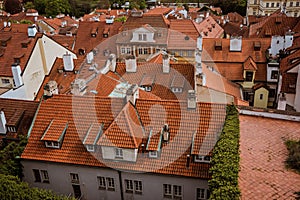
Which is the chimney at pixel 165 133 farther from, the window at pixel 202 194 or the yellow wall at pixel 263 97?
the yellow wall at pixel 263 97

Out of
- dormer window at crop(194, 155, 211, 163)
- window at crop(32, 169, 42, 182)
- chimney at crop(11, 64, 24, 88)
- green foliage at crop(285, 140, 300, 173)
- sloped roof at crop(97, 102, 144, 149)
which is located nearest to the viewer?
green foliage at crop(285, 140, 300, 173)

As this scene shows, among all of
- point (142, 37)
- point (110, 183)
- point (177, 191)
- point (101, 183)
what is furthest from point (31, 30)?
point (177, 191)

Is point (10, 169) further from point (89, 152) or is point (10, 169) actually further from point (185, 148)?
point (185, 148)

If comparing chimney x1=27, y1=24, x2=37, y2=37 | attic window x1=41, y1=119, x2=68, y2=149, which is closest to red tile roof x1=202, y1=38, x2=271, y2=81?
chimney x1=27, y1=24, x2=37, y2=37

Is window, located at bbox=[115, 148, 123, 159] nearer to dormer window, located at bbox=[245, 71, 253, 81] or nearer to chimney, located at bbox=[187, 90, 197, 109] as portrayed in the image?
chimney, located at bbox=[187, 90, 197, 109]

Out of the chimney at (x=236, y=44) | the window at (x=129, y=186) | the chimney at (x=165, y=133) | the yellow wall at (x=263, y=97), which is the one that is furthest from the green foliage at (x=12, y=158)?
the chimney at (x=236, y=44)

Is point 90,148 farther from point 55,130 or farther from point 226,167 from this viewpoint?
point 226,167
